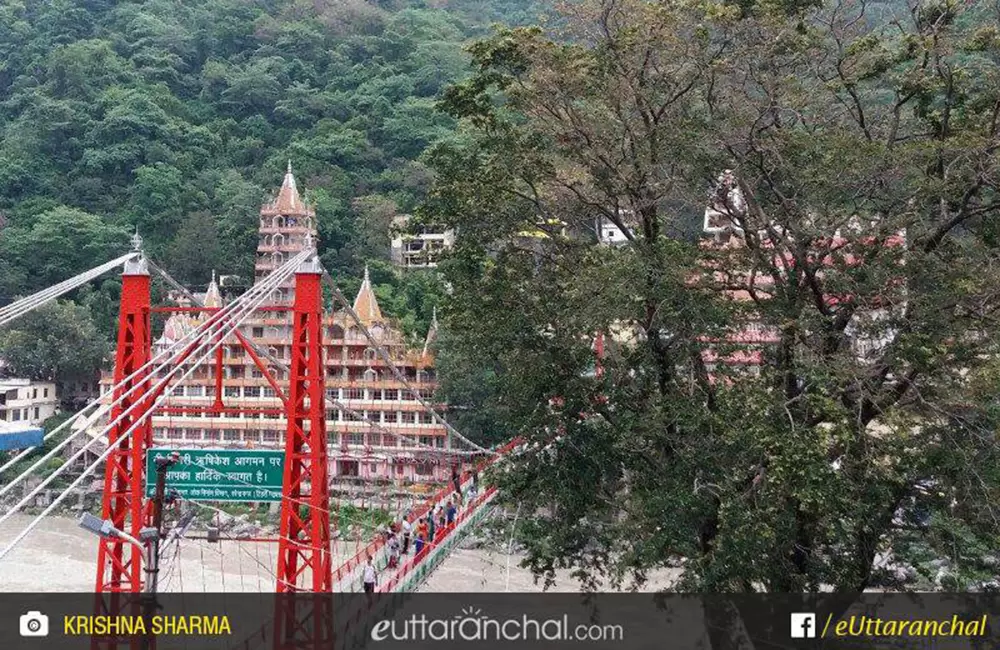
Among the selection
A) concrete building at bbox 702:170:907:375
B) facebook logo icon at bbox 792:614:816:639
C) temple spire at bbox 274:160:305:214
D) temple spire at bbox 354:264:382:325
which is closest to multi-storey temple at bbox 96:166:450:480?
temple spire at bbox 354:264:382:325

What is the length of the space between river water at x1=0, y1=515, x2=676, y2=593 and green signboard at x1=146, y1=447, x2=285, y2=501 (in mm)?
11801

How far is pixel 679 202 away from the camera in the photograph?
30.7 ft

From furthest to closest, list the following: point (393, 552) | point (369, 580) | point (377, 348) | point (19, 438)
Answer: point (377, 348) → point (393, 552) → point (369, 580) → point (19, 438)

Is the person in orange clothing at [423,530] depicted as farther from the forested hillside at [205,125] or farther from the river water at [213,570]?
the forested hillside at [205,125]

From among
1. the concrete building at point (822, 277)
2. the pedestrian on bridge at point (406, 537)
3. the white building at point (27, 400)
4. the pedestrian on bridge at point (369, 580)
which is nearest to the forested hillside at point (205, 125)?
the white building at point (27, 400)

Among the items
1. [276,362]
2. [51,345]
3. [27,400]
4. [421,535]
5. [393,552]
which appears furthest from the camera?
[51,345]

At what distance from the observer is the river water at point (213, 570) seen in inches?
933

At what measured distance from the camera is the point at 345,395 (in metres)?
31.2

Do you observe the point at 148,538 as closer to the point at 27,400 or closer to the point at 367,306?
the point at 367,306

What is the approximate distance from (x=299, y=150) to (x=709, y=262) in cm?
4133

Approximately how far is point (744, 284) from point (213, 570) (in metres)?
20.3

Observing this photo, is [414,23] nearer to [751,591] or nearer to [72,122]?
[72,122]

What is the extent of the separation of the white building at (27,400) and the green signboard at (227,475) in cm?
2496

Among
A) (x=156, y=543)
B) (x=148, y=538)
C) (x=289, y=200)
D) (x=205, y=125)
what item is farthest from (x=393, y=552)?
(x=205, y=125)
